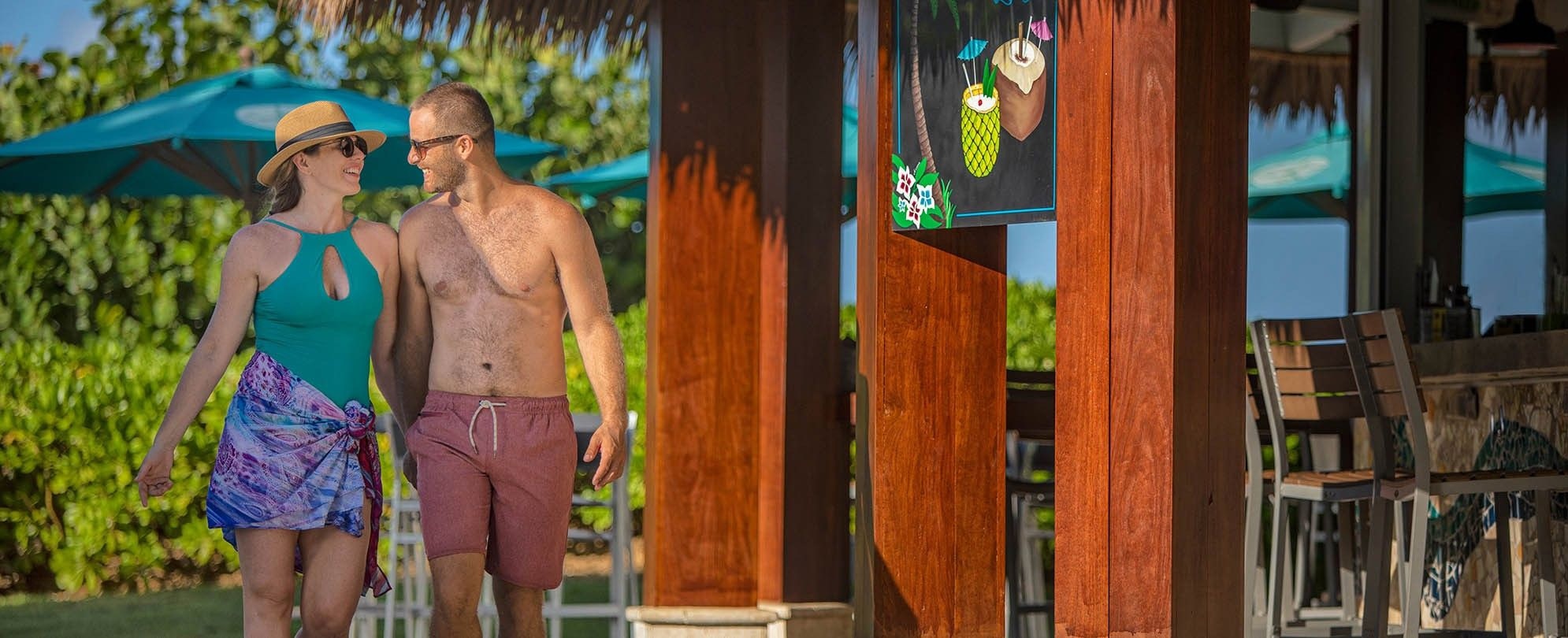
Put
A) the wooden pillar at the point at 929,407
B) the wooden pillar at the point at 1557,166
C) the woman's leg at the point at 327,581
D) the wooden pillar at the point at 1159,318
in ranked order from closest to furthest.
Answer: the wooden pillar at the point at 1159,318
the woman's leg at the point at 327,581
the wooden pillar at the point at 929,407
the wooden pillar at the point at 1557,166

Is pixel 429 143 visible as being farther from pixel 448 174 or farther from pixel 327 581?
pixel 327 581

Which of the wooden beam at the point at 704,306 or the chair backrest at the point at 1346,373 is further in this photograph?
the wooden beam at the point at 704,306

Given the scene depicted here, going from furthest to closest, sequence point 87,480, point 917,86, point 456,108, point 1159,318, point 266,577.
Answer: point 87,480, point 917,86, point 456,108, point 266,577, point 1159,318

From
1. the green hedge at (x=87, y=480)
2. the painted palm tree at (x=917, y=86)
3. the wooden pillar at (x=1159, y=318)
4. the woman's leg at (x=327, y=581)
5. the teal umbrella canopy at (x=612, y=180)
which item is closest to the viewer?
the wooden pillar at (x=1159, y=318)

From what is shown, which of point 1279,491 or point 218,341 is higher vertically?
point 218,341

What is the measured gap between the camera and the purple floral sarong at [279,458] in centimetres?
369

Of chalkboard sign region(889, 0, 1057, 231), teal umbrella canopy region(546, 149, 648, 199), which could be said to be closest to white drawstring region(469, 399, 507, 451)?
chalkboard sign region(889, 0, 1057, 231)

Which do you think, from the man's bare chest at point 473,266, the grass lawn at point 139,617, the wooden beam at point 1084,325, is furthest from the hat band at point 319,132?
the grass lawn at point 139,617

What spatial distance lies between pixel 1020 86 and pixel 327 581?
6.31ft

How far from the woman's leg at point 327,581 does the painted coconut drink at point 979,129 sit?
1.69 m

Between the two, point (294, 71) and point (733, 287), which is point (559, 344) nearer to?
point (733, 287)

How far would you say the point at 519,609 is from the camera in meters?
4.08

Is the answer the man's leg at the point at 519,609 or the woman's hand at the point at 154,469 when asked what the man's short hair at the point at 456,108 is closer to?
the woman's hand at the point at 154,469

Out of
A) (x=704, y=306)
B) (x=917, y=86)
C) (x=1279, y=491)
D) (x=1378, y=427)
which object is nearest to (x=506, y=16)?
(x=704, y=306)
